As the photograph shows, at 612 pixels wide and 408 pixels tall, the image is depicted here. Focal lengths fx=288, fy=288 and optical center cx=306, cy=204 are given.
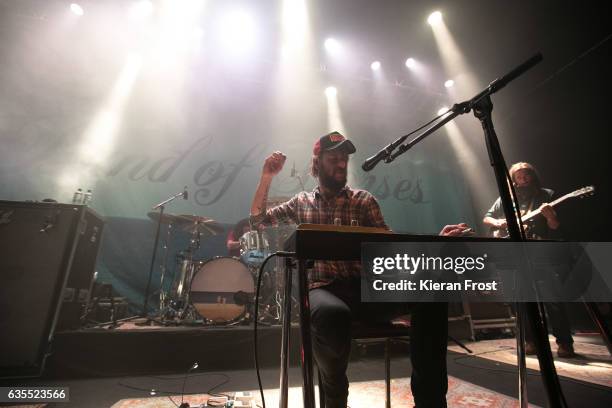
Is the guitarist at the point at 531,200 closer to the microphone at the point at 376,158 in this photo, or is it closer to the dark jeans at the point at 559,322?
the dark jeans at the point at 559,322

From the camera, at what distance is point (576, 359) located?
3074mm

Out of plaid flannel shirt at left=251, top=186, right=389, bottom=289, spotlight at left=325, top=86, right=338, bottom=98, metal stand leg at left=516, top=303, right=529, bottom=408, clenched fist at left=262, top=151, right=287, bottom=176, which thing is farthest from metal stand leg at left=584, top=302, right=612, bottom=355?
spotlight at left=325, top=86, right=338, bottom=98

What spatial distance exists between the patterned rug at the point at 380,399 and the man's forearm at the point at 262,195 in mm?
1364

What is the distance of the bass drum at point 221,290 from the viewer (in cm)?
347

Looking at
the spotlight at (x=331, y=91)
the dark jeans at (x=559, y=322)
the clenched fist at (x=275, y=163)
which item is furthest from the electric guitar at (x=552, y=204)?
the spotlight at (x=331, y=91)

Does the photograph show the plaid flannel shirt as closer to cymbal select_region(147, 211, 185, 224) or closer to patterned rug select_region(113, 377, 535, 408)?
patterned rug select_region(113, 377, 535, 408)

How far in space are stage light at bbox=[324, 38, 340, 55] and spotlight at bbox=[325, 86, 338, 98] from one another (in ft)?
2.71

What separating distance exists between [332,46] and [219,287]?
16.4 ft

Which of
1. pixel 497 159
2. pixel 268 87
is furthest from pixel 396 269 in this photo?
pixel 268 87

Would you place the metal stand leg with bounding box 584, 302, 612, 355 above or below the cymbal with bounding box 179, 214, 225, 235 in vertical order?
below

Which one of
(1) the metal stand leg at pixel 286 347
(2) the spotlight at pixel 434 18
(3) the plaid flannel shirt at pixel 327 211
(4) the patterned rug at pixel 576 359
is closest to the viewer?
(1) the metal stand leg at pixel 286 347

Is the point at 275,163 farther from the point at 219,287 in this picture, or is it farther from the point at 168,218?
the point at 168,218

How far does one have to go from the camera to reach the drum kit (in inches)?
137

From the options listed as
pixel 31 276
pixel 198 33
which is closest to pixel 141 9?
pixel 198 33
